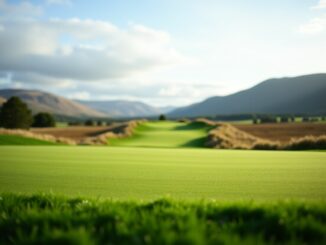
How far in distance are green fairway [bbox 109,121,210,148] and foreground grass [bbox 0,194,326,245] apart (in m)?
22.8

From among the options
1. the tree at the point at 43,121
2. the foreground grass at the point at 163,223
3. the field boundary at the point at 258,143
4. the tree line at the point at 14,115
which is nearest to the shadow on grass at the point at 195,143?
the field boundary at the point at 258,143

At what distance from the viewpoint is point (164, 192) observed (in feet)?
14.4

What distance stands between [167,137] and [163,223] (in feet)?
96.5

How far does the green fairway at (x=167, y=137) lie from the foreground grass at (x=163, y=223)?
74.9 feet

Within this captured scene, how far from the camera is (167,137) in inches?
1259

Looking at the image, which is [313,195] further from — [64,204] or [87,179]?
[87,179]

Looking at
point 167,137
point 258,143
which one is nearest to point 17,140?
point 167,137

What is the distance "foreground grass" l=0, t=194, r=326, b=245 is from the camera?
91.7 inches

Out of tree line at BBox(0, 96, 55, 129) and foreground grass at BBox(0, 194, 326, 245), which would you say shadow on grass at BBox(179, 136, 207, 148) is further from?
tree line at BBox(0, 96, 55, 129)

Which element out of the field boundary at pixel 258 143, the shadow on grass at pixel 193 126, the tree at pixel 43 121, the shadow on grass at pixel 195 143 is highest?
the tree at pixel 43 121

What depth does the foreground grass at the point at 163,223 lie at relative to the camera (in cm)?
233

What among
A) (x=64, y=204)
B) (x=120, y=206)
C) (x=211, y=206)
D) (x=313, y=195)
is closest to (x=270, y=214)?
(x=211, y=206)

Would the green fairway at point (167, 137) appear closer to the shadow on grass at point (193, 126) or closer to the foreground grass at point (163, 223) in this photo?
the shadow on grass at point (193, 126)

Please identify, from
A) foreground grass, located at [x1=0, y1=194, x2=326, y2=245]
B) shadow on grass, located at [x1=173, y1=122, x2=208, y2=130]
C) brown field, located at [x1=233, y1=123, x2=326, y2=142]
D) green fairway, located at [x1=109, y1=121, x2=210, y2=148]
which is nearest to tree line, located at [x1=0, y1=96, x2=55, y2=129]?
green fairway, located at [x1=109, y1=121, x2=210, y2=148]
